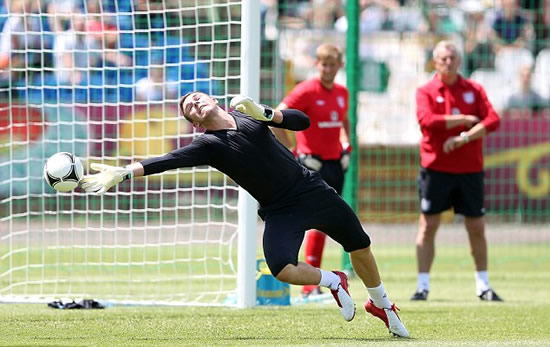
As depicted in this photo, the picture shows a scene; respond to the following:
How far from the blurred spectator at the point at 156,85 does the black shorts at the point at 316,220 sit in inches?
148

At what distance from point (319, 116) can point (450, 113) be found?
1.29 metres

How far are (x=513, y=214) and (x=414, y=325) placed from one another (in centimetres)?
859

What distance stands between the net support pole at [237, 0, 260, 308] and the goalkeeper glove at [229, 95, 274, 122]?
2.10 metres

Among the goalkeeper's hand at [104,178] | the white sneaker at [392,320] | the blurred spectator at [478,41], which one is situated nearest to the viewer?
the goalkeeper's hand at [104,178]

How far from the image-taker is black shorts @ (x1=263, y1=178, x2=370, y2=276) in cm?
793

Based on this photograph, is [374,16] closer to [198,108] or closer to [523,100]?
[523,100]

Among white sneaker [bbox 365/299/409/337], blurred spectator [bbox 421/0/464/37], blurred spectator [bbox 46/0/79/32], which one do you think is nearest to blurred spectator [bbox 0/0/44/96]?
blurred spectator [bbox 46/0/79/32]

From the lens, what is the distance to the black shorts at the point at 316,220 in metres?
7.93

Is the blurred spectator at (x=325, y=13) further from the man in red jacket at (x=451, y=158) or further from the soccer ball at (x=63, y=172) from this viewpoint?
the soccer ball at (x=63, y=172)

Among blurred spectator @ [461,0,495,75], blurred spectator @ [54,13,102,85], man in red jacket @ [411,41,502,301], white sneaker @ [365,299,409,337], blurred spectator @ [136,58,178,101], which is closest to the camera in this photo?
white sneaker @ [365,299,409,337]

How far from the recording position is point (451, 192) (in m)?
11.2

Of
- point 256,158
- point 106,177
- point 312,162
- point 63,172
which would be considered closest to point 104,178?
point 106,177

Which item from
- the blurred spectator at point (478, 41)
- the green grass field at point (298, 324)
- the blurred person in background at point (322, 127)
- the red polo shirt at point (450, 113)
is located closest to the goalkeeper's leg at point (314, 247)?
the blurred person in background at point (322, 127)

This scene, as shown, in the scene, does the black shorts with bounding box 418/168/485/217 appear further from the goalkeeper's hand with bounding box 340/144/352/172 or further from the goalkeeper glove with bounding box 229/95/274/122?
the goalkeeper glove with bounding box 229/95/274/122
